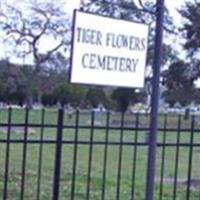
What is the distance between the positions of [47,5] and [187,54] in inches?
513

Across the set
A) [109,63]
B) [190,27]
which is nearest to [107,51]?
[109,63]

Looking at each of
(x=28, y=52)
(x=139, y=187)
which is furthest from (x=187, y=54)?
(x=139, y=187)

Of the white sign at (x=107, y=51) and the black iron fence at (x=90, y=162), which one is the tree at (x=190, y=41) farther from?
the white sign at (x=107, y=51)

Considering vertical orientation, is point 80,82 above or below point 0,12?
below

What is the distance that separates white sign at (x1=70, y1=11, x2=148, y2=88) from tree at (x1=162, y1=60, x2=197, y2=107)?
33.4m

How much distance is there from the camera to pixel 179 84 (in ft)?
134

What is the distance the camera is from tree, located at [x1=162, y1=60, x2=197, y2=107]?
39031mm

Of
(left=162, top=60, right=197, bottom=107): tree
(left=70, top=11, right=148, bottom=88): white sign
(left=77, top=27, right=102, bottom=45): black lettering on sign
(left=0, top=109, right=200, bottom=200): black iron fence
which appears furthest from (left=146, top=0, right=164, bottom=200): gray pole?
(left=162, top=60, right=197, bottom=107): tree

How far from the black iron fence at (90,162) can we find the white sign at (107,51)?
6.22 ft

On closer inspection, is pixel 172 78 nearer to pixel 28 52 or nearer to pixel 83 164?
pixel 28 52

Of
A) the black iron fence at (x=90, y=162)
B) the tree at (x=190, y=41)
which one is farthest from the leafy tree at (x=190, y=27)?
the black iron fence at (x=90, y=162)

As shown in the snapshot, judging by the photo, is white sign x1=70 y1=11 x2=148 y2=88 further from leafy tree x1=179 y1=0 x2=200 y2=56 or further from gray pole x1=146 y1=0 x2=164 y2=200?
leafy tree x1=179 y1=0 x2=200 y2=56

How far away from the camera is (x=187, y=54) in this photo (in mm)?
37188

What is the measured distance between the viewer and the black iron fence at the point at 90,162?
675 centimetres
